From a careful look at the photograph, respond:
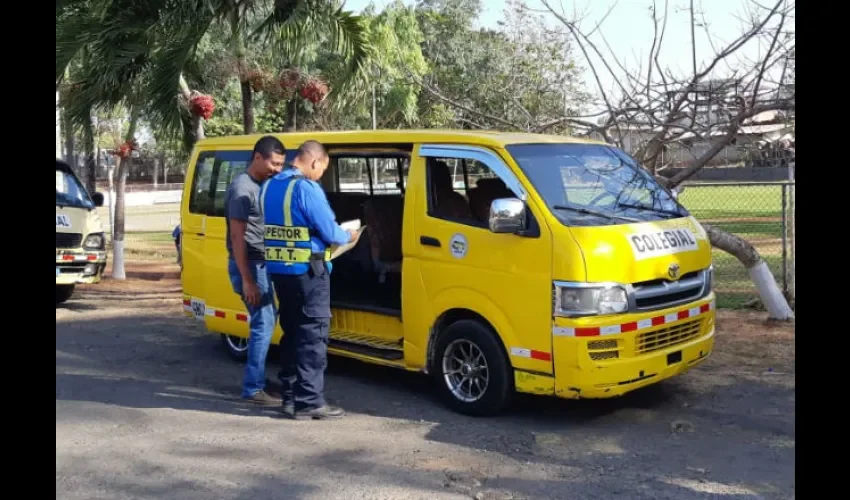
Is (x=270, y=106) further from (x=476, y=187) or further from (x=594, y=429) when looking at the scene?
(x=594, y=429)

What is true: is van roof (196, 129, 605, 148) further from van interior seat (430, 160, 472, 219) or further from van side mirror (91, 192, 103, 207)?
van side mirror (91, 192, 103, 207)

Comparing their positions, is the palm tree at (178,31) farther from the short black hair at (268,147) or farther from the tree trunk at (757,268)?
the tree trunk at (757,268)

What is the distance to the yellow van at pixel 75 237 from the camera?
36.3 ft

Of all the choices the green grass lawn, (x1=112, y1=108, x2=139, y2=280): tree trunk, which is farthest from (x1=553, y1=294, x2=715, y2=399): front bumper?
the green grass lawn

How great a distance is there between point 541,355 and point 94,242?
7.87 m

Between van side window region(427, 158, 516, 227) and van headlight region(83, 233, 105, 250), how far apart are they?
6616 millimetres

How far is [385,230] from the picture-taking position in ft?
25.8

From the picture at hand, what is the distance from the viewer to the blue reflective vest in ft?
19.6

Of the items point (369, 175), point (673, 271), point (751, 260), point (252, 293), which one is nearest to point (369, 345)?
point (252, 293)

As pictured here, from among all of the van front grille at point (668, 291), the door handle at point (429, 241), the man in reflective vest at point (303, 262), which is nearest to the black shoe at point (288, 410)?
the man in reflective vest at point (303, 262)

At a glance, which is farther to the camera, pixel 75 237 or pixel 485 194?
pixel 75 237

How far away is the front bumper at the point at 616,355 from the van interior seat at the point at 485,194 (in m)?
1.42

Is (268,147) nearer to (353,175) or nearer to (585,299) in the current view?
(353,175)
